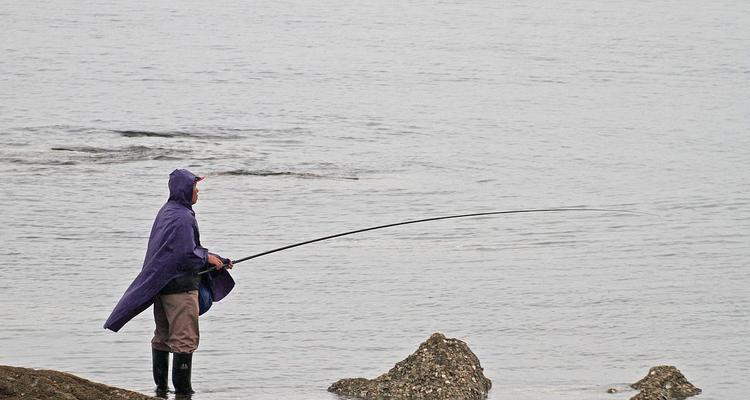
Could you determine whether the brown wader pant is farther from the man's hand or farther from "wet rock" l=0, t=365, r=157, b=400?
"wet rock" l=0, t=365, r=157, b=400

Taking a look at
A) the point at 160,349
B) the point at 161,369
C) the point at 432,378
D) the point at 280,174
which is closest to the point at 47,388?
the point at 160,349

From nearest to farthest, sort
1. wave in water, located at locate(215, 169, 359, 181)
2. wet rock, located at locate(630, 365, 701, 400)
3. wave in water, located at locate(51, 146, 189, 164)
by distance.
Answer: wet rock, located at locate(630, 365, 701, 400) → wave in water, located at locate(215, 169, 359, 181) → wave in water, located at locate(51, 146, 189, 164)

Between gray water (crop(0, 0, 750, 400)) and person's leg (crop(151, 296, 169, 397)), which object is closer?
person's leg (crop(151, 296, 169, 397))

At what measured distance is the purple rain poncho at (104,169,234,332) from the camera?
8148 millimetres

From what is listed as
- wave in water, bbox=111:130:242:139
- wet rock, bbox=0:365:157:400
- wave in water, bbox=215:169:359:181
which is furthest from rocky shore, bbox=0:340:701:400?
wave in water, bbox=111:130:242:139

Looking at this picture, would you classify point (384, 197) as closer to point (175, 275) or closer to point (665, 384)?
point (665, 384)

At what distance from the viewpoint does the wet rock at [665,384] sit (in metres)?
9.36

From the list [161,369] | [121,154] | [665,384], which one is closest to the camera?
[161,369]

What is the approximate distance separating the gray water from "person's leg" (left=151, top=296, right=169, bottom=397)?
522 millimetres

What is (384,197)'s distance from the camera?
1922cm

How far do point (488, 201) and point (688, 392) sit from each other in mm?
9808

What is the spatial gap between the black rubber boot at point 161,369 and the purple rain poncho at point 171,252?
0.52 metres

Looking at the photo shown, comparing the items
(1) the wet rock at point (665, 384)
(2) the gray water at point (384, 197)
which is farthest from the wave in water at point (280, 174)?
(1) the wet rock at point (665, 384)

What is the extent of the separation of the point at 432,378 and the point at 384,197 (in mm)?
10357
